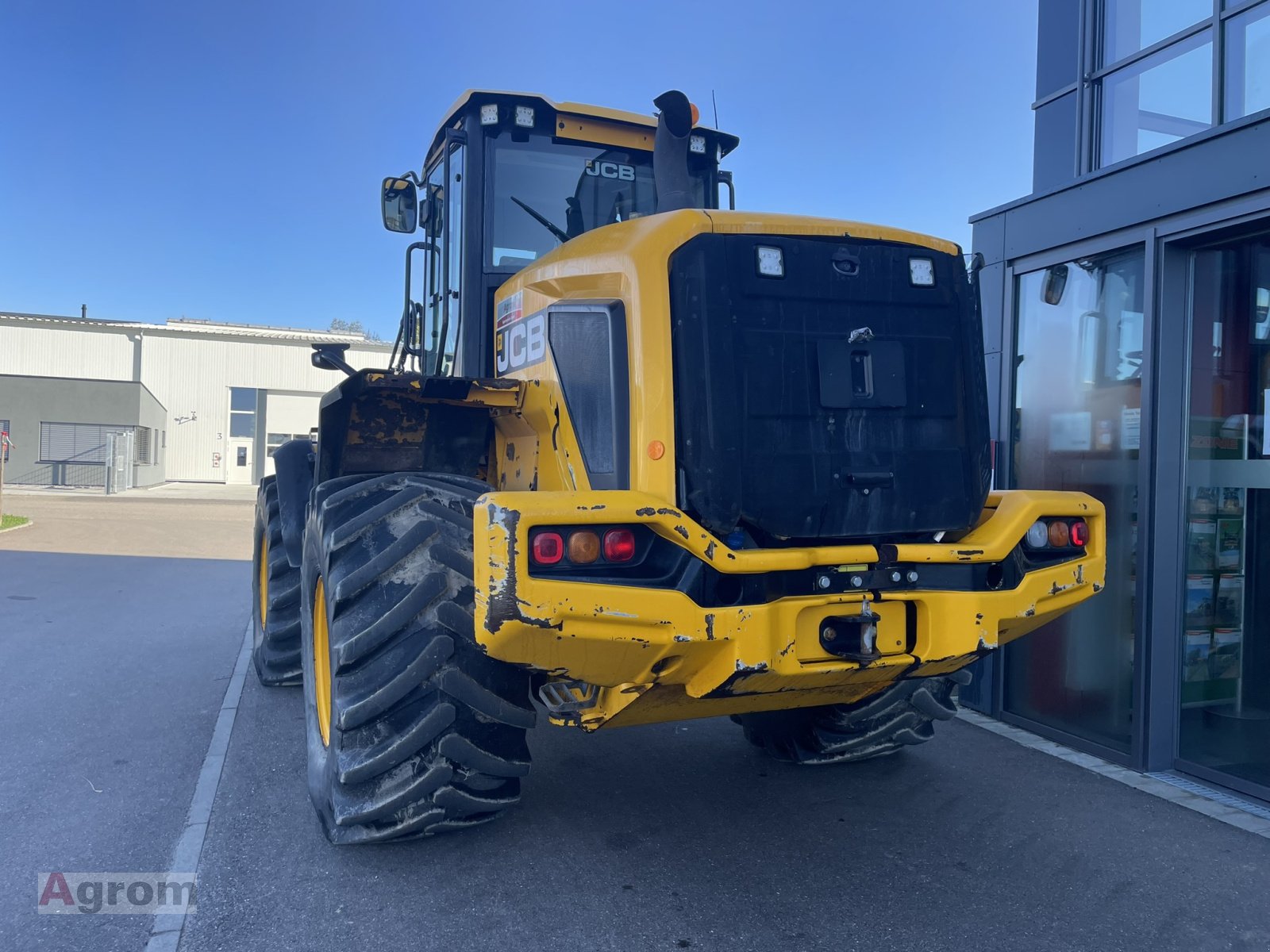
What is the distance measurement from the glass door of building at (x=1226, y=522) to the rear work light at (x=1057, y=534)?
1.56m

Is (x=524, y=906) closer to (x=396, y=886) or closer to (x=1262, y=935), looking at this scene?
(x=396, y=886)

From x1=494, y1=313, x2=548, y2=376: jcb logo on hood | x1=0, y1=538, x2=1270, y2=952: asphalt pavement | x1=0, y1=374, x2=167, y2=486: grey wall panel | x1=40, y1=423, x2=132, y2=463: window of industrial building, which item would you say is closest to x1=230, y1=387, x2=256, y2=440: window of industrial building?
x1=0, y1=374, x2=167, y2=486: grey wall panel

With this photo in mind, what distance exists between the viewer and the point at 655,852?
3754 millimetres

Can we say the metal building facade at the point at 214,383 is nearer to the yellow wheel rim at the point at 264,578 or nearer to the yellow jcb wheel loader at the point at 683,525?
the yellow wheel rim at the point at 264,578

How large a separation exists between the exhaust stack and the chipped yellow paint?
1524mm

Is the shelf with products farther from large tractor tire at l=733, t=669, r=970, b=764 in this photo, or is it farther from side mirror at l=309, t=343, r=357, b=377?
side mirror at l=309, t=343, r=357, b=377

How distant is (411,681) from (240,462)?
4487 cm

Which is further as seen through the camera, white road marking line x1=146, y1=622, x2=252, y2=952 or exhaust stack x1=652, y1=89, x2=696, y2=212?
exhaust stack x1=652, y1=89, x2=696, y2=212

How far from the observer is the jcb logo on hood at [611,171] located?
193 inches

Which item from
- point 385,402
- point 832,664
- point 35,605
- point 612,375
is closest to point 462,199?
point 385,402

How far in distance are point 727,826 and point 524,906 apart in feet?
3.54

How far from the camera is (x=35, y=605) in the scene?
9297 millimetres

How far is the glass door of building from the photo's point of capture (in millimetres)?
4863

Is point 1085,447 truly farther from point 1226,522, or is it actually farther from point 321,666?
point 321,666
